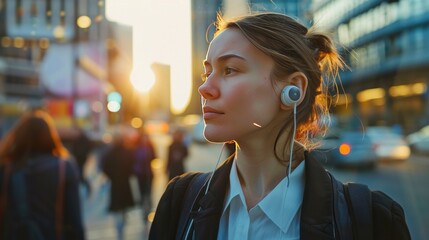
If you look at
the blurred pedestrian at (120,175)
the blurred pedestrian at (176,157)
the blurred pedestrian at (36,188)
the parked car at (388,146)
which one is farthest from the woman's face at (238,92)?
the parked car at (388,146)

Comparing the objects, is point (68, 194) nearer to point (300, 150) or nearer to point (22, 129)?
point (22, 129)

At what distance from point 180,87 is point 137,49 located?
110cm

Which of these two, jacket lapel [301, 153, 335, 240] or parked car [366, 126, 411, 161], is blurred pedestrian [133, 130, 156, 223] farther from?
parked car [366, 126, 411, 161]

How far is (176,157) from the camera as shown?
27.7 feet

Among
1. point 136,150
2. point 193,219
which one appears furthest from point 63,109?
point 193,219

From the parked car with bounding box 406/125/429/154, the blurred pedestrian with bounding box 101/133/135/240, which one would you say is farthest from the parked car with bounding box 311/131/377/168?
the blurred pedestrian with bounding box 101/133/135/240

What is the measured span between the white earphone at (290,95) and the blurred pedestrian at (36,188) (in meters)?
2.51

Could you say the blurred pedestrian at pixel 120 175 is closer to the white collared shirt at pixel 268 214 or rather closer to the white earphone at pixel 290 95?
the white collared shirt at pixel 268 214

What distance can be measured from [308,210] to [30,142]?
2.69m

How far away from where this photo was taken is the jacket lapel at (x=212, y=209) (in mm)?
1447

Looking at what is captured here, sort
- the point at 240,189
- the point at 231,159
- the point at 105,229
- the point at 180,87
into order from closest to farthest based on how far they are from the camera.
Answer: the point at 240,189 < the point at 231,159 < the point at 180,87 < the point at 105,229

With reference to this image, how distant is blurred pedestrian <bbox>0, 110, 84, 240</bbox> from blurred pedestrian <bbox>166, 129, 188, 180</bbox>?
476 cm

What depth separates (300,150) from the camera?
1588 mm

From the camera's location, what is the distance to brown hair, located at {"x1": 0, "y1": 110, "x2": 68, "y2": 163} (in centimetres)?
345
